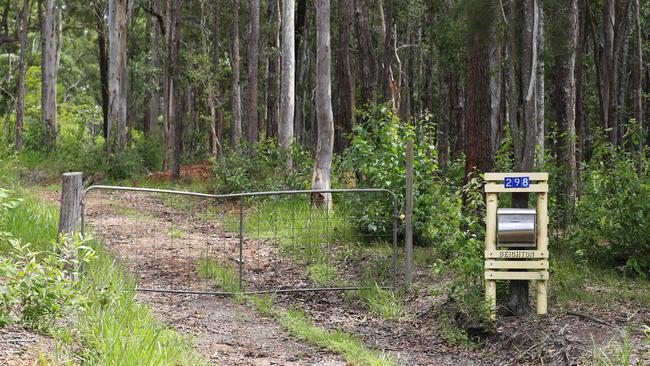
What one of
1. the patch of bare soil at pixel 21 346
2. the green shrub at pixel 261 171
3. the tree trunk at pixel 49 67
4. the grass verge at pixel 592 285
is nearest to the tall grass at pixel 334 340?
the grass verge at pixel 592 285

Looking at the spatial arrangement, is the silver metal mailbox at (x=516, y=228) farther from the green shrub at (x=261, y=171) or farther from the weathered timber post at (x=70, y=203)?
the green shrub at (x=261, y=171)

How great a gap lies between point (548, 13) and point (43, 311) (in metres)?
15.0

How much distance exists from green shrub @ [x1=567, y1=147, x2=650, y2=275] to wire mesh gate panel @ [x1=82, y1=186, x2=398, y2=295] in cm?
249

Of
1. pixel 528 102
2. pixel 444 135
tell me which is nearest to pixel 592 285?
pixel 528 102

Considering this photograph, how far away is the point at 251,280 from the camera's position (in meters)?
10.8

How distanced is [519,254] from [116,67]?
24.5 metres

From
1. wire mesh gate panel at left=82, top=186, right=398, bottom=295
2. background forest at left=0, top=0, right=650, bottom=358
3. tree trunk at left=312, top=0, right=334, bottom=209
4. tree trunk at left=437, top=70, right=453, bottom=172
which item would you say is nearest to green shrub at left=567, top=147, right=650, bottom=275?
background forest at left=0, top=0, right=650, bottom=358

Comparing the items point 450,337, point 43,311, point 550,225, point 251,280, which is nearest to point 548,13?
point 550,225

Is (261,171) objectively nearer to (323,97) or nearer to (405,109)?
(323,97)

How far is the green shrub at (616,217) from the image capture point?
983cm

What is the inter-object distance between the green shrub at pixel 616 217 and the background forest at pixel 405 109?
24mm

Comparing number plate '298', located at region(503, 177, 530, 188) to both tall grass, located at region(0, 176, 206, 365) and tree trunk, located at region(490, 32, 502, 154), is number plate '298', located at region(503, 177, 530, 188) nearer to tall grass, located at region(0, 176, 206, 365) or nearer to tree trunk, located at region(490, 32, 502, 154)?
tall grass, located at region(0, 176, 206, 365)

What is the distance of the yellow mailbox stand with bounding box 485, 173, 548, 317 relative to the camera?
8.03m

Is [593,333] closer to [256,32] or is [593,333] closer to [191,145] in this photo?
[256,32]
